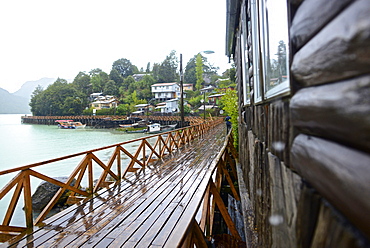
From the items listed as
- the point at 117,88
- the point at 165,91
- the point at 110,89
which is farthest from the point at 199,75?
the point at 110,89

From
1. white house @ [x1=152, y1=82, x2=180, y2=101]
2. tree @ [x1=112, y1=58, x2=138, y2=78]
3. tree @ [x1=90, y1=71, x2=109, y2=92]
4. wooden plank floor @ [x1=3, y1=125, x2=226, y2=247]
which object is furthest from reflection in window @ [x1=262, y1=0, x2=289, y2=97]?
tree @ [x1=112, y1=58, x2=138, y2=78]

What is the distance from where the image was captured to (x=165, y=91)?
66938mm

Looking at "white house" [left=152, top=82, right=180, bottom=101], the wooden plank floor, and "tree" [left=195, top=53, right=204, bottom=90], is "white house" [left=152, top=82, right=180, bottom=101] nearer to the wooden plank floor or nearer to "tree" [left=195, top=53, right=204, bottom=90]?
"tree" [left=195, top=53, right=204, bottom=90]

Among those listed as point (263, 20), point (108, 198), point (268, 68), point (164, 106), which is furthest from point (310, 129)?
point (164, 106)

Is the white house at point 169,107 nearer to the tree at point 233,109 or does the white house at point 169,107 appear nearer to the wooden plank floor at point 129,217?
the tree at point 233,109

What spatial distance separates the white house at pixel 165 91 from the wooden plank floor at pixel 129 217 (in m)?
60.9

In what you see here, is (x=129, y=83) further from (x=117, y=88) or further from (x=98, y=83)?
(x=98, y=83)

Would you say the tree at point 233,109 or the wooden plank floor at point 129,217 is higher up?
the tree at point 233,109

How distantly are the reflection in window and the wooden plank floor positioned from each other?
3.36 ft

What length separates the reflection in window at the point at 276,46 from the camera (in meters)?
1.49

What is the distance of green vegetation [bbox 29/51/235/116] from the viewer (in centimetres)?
7075

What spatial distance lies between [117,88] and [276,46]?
83.9m

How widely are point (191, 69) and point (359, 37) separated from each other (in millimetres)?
82730

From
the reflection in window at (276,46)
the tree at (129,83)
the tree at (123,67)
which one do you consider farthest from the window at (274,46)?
the tree at (123,67)
